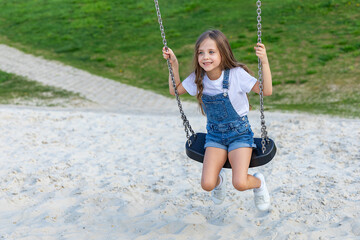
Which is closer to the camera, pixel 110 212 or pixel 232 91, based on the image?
pixel 232 91

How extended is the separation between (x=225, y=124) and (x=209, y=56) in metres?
0.52

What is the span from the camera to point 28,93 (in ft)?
34.1

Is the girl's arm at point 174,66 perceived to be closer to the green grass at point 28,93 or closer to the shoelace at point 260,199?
the shoelace at point 260,199

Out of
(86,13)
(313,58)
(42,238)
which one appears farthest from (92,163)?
(86,13)

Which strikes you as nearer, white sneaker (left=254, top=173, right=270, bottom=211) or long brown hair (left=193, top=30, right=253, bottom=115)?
long brown hair (left=193, top=30, right=253, bottom=115)

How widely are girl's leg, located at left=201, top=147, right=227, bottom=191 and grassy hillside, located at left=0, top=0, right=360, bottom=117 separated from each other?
502 centimetres

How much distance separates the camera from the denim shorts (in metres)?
3.26

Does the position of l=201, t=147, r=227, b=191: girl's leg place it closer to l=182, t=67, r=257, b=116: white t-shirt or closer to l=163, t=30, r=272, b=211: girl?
l=163, t=30, r=272, b=211: girl

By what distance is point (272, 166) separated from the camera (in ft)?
17.1

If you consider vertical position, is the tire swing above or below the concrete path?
above

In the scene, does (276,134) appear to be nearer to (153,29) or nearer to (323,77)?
(323,77)

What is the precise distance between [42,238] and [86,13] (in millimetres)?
17062

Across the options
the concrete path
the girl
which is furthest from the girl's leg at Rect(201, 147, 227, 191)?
the concrete path

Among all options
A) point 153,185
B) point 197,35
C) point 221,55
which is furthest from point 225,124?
point 197,35
